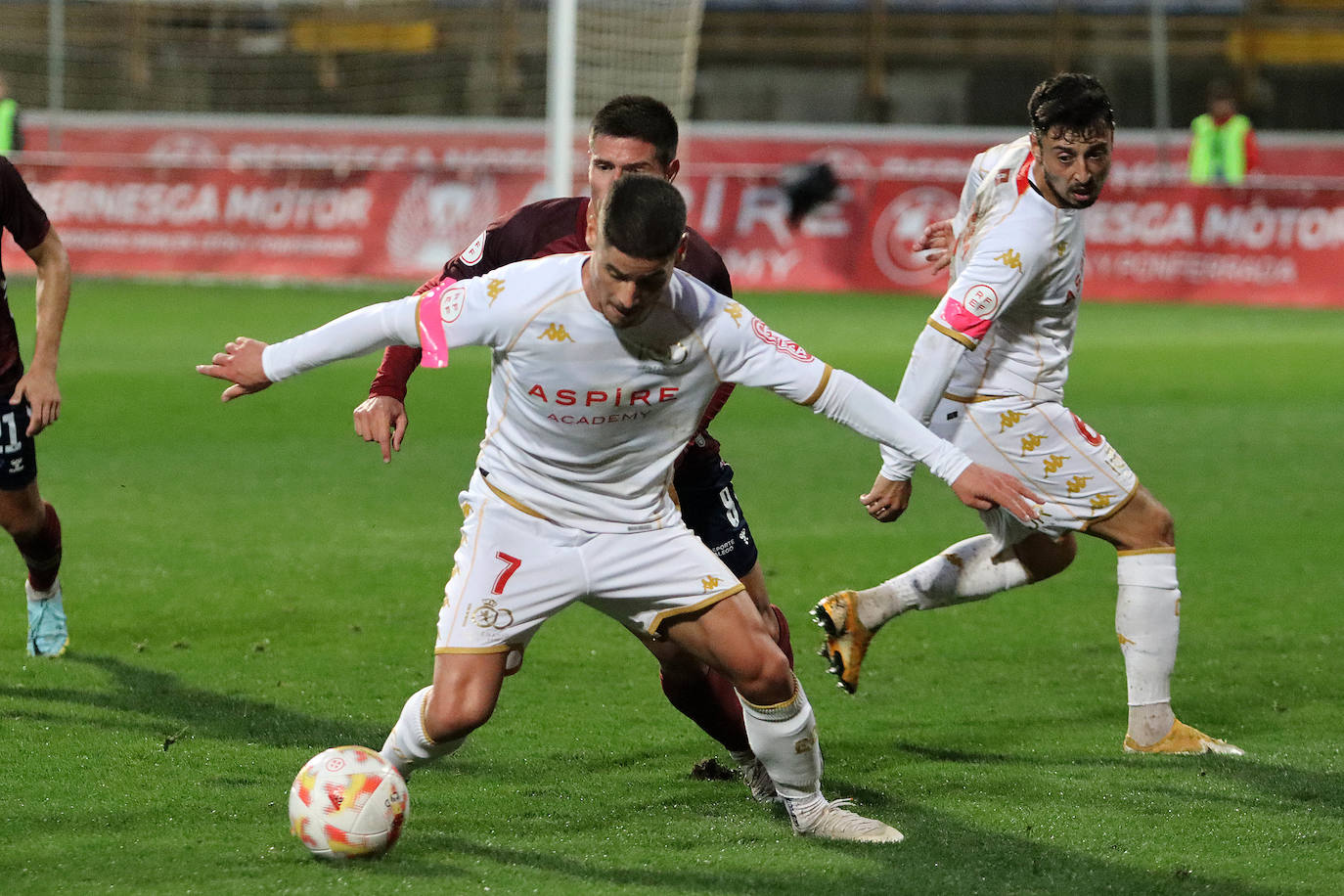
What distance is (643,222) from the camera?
3.89m

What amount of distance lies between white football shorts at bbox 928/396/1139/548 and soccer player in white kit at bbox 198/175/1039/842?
50.6 inches

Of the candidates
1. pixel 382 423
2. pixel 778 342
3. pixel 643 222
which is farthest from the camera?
pixel 382 423

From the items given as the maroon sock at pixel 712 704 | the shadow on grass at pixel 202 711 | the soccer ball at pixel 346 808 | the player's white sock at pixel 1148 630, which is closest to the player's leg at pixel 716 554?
the maroon sock at pixel 712 704

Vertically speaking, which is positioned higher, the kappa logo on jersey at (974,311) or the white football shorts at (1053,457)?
the kappa logo on jersey at (974,311)

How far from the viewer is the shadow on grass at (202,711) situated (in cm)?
538

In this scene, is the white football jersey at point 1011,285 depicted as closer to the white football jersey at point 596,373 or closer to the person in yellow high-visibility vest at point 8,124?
the white football jersey at point 596,373

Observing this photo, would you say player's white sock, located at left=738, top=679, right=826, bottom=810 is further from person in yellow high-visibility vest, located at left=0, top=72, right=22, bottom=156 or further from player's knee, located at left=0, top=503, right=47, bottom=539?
person in yellow high-visibility vest, located at left=0, top=72, right=22, bottom=156

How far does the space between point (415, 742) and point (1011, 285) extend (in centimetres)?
→ 220

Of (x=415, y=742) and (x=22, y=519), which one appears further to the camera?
(x=22, y=519)

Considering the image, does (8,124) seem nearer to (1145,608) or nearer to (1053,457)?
(1053,457)

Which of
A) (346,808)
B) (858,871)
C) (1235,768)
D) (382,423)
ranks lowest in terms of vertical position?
(1235,768)

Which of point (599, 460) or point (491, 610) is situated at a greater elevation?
point (599, 460)

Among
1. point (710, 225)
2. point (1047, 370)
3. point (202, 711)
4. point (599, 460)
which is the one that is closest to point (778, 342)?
point (599, 460)

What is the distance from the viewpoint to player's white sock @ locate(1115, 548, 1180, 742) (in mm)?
5422
